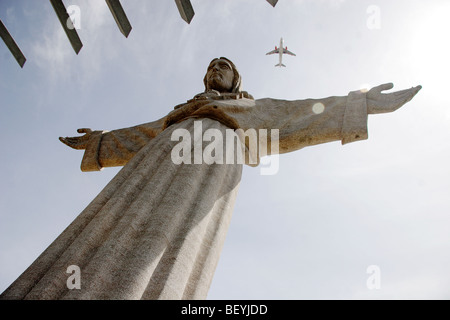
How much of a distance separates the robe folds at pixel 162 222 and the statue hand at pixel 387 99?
0.12m

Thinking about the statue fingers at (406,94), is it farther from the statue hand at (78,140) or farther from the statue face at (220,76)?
the statue hand at (78,140)

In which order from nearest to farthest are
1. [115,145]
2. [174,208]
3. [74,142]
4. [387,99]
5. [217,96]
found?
1. [174,208]
2. [387,99]
3. [217,96]
4. [115,145]
5. [74,142]

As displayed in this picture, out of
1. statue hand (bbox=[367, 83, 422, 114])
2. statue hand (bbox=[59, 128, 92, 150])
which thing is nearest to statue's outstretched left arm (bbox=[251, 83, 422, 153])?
statue hand (bbox=[367, 83, 422, 114])

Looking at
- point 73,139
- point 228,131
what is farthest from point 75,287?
point 73,139

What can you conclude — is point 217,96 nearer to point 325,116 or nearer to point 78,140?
point 325,116

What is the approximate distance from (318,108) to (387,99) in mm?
821

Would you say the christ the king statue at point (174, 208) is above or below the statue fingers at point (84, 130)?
below

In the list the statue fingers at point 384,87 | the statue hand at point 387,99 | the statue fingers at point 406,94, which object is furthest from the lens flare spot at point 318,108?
the statue fingers at point 406,94

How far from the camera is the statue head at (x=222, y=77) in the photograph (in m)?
6.72

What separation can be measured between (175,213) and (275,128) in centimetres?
247

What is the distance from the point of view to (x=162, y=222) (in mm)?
3287

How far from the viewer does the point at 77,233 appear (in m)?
3.45

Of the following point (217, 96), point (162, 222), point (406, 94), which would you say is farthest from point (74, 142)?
point (406, 94)
